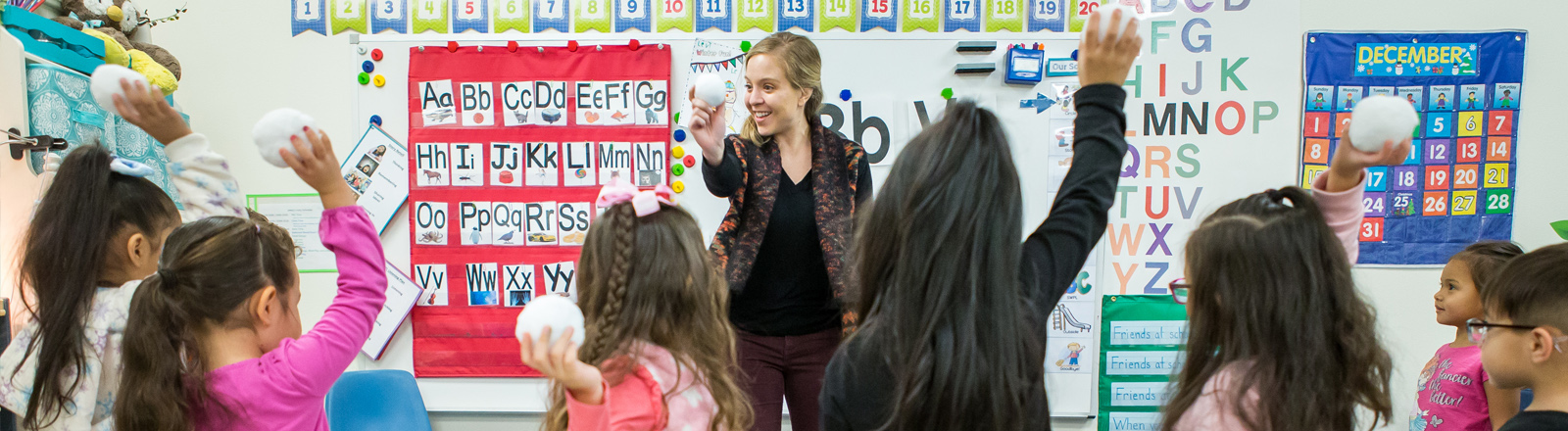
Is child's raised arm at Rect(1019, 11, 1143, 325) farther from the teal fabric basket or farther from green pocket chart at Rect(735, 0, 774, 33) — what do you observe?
the teal fabric basket

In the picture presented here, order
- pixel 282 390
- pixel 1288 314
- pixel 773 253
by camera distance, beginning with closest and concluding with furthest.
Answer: pixel 1288 314 < pixel 282 390 < pixel 773 253

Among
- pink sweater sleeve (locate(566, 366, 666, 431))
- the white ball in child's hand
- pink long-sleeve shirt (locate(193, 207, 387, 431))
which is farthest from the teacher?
the white ball in child's hand

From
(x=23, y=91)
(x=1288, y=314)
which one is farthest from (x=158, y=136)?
(x=1288, y=314)

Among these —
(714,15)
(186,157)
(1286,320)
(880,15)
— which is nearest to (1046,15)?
(880,15)

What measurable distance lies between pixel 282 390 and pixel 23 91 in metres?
1.42

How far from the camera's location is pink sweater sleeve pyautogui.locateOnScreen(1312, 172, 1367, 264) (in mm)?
975

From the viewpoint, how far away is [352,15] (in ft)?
7.75

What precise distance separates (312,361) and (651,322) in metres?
0.48

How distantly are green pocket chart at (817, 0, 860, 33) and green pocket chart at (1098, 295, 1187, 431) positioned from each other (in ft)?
3.79

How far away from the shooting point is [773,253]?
158 centimetres

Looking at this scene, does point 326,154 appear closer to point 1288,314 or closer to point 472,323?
point 1288,314

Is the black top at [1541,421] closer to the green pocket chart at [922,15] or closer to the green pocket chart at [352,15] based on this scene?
the green pocket chart at [922,15]

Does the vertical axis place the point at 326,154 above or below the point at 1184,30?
below

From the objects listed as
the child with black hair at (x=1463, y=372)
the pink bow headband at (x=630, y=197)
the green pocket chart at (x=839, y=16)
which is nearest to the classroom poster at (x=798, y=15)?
the green pocket chart at (x=839, y=16)
